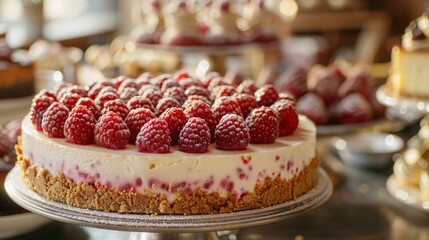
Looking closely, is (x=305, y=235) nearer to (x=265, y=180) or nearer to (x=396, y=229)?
(x=396, y=229)

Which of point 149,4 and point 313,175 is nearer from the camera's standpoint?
point 313,175

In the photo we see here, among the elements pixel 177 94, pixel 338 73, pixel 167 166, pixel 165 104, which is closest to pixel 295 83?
pixel 338 73

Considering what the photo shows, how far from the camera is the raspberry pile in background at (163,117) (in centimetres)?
188

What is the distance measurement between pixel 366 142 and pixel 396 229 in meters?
0.95

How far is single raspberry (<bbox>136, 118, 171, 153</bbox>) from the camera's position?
185 cm

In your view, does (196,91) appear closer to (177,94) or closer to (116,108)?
(177,94)

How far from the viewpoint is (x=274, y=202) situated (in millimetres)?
1972

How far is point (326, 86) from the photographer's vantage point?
3273 millimetres

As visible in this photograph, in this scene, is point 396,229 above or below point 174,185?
below

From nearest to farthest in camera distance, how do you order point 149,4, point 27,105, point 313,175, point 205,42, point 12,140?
1. point 313,175
2. point 12,140
3. point 27,105
4. point 205,42
5. point 149,4

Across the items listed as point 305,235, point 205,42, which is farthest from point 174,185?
point 205,42

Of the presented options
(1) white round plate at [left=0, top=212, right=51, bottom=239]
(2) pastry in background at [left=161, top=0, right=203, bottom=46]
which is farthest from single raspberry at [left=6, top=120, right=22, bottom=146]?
(2) pastry in background at [left=161, top=0, right=203, bottom=46]

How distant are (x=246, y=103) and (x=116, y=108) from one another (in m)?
0.38

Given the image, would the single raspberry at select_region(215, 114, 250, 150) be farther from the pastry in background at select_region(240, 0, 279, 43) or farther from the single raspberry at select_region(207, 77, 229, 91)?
the pastry in background at select_region(240, 0, 279, 43)
